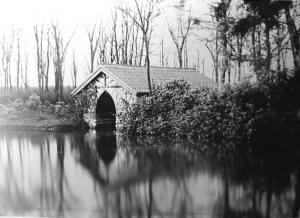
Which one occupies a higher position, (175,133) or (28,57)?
(28,57)

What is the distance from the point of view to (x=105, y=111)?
15898mm

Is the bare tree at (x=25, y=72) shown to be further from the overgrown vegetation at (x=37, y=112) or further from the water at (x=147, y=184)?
the water at (x=147, y=184)

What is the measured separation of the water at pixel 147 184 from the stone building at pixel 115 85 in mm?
3843

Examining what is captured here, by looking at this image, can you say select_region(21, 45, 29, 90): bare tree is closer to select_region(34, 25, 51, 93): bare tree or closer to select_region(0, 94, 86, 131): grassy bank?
select_region(34, 25, 51, 93): bare tree

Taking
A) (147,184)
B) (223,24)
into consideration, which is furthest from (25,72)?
(147,184)

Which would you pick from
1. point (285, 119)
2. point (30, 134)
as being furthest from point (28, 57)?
point (285, 119)

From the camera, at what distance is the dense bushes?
25.6 ft

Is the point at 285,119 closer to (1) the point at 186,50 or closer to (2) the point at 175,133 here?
(1) the point at 186,50

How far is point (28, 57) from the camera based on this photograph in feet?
39.5

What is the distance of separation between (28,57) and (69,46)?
6.37 ft

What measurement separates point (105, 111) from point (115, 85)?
6.74 ft

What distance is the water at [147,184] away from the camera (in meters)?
5.32

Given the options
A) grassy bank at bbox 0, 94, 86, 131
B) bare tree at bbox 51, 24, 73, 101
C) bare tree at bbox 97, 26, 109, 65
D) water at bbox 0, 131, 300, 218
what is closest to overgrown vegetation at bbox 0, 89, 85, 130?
grassy bank at bbox 0, 94, 86, 131

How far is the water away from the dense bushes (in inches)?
40.1
